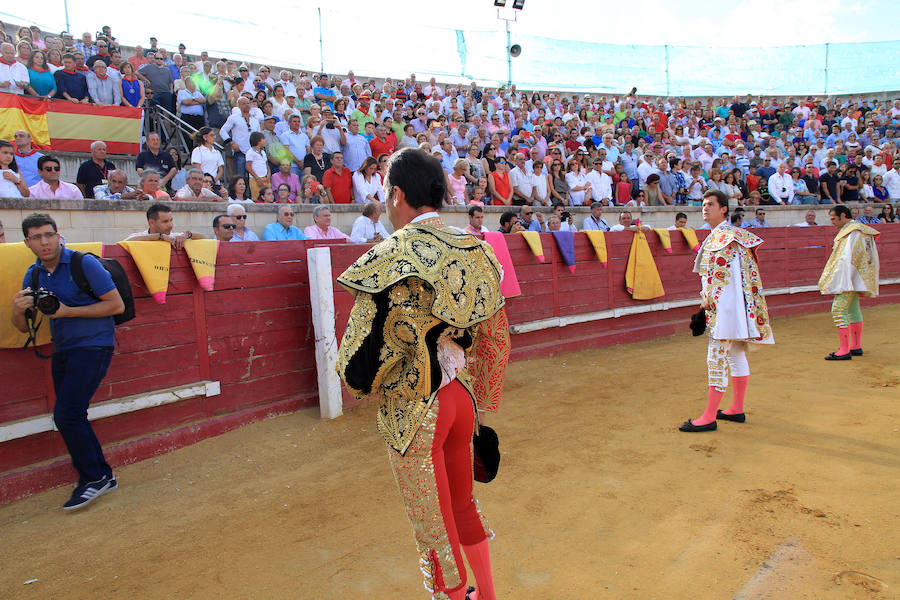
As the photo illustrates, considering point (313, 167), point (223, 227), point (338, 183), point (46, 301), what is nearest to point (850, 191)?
point (338, 183)

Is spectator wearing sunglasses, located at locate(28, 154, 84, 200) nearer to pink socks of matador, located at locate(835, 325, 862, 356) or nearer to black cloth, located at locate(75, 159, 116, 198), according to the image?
black cloth, located at locate(75, 159, 116, 198)

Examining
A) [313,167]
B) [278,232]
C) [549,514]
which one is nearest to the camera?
[549,514]

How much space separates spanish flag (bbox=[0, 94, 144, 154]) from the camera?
7.27 m

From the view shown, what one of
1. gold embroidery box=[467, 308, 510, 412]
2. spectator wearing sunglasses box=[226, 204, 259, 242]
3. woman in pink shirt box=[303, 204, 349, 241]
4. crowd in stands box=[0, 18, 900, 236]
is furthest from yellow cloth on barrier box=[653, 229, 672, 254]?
gold embroidery box=[467, 308, 510, 412]

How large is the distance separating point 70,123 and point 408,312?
25.7ft

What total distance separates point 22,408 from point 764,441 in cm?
480

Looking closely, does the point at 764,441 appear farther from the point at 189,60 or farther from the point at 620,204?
the point at 189,60

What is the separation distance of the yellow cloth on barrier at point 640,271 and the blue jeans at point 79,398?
21.7ft

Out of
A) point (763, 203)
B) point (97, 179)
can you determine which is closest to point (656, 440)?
point (97, 179)

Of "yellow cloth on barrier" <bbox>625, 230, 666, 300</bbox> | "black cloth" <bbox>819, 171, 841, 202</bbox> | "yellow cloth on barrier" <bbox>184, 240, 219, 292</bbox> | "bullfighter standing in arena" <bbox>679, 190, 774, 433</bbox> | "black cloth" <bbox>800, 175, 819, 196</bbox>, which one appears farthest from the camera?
"black cloth" <bbox>819, 171, 841, 202</bbox>

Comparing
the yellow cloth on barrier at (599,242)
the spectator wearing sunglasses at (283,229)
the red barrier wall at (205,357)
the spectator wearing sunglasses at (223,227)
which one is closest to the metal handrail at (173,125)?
the spectator wearing sunglasses at (283,229)

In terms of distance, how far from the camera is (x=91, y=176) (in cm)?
693

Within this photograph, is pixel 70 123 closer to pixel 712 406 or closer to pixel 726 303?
pixel 726 303

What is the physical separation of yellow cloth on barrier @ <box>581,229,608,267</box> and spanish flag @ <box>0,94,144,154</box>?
605 centimetres
